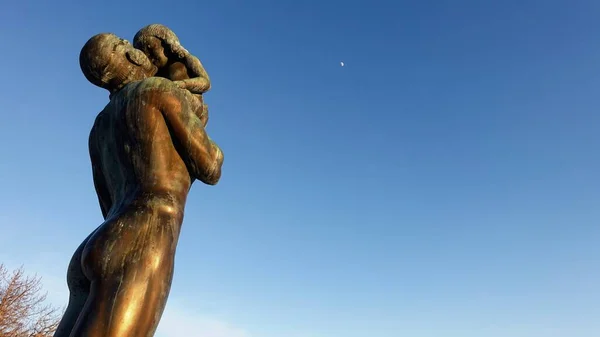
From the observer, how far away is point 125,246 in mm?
2750

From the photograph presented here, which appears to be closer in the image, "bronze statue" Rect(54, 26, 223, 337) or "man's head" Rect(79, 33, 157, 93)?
"bronze statue" Rect(54, 26, 223, 337)

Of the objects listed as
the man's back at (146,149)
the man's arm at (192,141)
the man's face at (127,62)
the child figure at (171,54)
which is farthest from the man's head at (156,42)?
the man's arm at (192,141)

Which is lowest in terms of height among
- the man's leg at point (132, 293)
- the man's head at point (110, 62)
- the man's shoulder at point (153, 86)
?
the man's leg at point (132, 293)

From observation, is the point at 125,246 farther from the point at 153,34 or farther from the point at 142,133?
the point at 153,34

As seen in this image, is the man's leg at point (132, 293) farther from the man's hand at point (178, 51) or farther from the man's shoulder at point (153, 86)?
the man's hand at point (178, 51)

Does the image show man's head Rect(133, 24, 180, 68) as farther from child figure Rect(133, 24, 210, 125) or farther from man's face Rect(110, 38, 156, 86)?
man's face Rect(110, 38, 156, 86)

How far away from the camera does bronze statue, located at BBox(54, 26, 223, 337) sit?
2635 mm

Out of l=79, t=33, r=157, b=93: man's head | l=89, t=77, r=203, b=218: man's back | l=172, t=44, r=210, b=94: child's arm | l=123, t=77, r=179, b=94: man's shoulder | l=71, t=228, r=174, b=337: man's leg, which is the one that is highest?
l=172, t=44, r=210, b=94: child's arm

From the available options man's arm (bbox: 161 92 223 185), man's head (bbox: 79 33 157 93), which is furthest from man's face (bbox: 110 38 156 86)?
man's arm (bbox: 161 92 223 185)

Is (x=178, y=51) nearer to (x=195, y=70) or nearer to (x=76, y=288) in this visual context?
(x=195, y=70)

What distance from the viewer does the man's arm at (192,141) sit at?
3.21 m

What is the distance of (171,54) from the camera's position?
407 centimetres

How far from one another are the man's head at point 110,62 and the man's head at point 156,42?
28 cm

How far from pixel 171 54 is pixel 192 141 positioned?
1.16 meters
